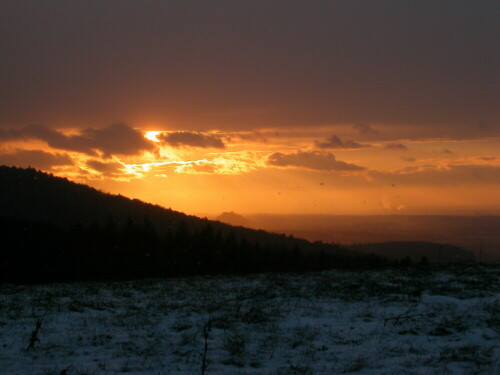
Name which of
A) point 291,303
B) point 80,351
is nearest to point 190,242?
point 291,303

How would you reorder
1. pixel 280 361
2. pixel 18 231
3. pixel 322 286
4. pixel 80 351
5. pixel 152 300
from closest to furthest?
pixel 280 361 < pixel 80 351 < pixel 152 300 < pixel 322 286 < pixel 18 231

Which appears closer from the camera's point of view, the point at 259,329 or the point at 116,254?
the point at 259,329

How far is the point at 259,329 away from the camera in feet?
46.3

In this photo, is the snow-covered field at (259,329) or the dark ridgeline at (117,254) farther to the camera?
the dark ridgeline at (117,254)

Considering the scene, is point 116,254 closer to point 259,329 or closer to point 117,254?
point 117,254

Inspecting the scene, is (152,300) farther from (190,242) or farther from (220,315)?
(190,242)

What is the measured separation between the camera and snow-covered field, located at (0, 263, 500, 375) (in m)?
10.5

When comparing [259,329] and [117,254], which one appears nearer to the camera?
[259,329]

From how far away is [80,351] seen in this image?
11.8m

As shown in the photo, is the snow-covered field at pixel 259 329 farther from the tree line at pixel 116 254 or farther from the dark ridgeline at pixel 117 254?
the tree line at pixel 116 254

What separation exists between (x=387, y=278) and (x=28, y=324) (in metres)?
16.8

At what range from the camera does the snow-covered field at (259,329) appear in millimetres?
10539

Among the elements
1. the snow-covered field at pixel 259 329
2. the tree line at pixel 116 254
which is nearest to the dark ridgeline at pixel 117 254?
the tree line at pixel 116 254

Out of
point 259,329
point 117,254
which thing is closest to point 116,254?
point 117,254
